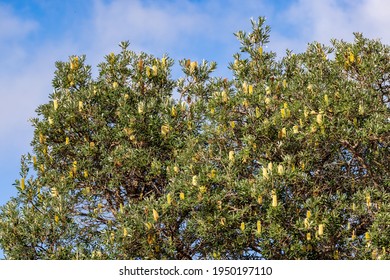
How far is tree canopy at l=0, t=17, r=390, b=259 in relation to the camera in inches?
520

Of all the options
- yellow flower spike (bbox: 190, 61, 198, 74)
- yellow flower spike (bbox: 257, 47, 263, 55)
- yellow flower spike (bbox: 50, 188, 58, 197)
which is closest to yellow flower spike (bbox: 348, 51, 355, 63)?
yellow flower spike (bbox: 257, 47, 263, 55)

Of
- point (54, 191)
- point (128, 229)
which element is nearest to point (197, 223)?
point (128, 229)

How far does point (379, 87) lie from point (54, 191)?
302 inches

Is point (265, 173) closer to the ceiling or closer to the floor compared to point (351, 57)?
closer to the floor

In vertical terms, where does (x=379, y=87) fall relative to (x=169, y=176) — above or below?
above

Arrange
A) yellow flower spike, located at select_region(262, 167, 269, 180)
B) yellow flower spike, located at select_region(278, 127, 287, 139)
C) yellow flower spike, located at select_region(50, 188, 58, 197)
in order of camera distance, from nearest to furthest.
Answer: yellow flower spike, located at select_region(262, 167, 269, 180) < yellow flower spike, located at select_region(278, 127, 287, 139) < yellow flower spike, located at select_region(50, 188, 58, 197)

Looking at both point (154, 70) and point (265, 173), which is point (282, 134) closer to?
point (265, 173)

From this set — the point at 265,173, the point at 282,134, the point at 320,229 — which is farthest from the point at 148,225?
the point at 320,229

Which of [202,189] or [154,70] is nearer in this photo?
[202,189]

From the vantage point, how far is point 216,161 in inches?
555

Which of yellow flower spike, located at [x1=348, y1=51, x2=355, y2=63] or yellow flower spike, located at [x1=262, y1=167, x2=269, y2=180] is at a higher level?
yellow flower spike, located at [x1=348, y1=51, x2=355, y2=63]

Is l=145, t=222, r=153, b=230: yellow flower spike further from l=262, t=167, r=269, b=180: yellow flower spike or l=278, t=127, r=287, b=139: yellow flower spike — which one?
l=278, t=127, r=287, b=139: yellow flower spike

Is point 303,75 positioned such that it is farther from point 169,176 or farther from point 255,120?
point 169,176
